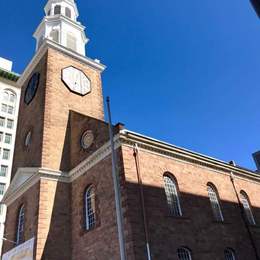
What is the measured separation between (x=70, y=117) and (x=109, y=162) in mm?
6966

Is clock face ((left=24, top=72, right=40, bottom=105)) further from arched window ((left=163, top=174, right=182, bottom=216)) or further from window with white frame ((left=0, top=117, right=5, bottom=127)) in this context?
window with white frame ((left=0, top=117, right=5, bottom=127))

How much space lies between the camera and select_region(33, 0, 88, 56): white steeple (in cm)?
2703

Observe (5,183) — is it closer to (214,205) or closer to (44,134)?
(44,134)

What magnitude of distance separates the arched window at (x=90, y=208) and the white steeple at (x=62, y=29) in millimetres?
13759

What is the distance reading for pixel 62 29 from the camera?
89.2ft

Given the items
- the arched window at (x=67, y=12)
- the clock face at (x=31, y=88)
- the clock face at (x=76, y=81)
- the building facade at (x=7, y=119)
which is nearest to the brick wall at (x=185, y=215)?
the clock face at (x=76, y=81)

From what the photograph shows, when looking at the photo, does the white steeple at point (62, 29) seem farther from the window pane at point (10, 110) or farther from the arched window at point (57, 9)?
the window pane at point (10, 110)

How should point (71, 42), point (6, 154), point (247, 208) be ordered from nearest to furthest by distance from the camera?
point (247, 208) < point (71, 42) < point (6, 154)

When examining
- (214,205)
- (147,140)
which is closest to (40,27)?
(147,140)

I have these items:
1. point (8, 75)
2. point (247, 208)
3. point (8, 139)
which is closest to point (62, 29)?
point (247, 208)

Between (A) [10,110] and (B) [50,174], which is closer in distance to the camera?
(B) [50,174]

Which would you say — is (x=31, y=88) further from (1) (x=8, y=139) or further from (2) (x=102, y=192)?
(1) (x=8, y=139)

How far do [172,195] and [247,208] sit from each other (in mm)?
8643

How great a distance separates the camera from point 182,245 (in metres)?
15.3
